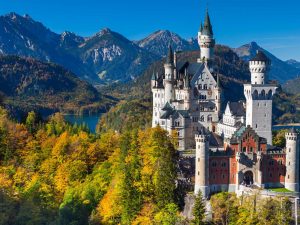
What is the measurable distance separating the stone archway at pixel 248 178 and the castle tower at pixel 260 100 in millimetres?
10300

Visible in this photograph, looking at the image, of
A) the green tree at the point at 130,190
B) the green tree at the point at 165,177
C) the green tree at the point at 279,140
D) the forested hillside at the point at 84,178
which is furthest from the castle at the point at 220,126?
the green tree at the point at 130,190

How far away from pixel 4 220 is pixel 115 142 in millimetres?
34287

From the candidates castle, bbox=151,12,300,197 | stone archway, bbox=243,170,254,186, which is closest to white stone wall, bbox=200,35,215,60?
castle, bbox=151,12,300,197

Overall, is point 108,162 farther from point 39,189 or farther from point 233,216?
point 233,216

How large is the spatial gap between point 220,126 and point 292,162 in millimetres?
23918

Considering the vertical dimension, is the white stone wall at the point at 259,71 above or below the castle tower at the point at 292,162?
above

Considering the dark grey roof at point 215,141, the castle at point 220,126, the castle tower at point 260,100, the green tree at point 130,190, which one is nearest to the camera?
the green tree at point 130,190

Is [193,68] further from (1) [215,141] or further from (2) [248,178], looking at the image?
(2) [248,178]

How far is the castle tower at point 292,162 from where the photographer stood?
75.7 meters

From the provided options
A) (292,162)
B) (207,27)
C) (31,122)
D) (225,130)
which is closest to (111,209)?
(292,162)

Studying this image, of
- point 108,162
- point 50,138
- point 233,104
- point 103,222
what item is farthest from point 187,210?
point 50,138

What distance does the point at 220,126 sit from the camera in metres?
97.9

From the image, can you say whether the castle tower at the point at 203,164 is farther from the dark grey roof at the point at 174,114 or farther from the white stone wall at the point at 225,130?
the dark grey roof at the point at 174,114

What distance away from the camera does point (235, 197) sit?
7294 centimetres
